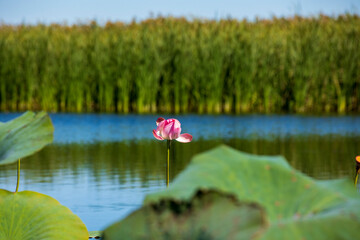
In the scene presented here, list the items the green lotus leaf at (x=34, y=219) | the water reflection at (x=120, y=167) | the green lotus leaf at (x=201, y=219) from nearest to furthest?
the green lotus leaf at (x=201, y=219) < the green lotus leaf at (x=34, y=219) < the water reflection at (x=120, y=167)

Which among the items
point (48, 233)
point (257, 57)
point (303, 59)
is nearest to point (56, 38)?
point (257, 57)

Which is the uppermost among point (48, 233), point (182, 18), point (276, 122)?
point (182, 18)

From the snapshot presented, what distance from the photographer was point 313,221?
2.07 ft

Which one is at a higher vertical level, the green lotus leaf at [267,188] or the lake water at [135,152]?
the green lotus leaf at [267,188]

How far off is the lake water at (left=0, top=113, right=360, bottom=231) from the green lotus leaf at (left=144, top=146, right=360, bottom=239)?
1.38m

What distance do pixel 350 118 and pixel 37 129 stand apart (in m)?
7.08

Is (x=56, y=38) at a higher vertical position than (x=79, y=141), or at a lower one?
higher

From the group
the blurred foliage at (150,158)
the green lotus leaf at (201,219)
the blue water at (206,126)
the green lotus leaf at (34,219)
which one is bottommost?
the blue water at (206,126)

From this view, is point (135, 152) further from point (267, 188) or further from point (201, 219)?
point (201, 219)

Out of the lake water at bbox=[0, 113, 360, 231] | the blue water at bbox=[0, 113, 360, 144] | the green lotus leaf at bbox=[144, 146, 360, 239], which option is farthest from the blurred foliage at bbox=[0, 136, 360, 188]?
the green lotus leaf at bbox=[144, 146, 360, 239]

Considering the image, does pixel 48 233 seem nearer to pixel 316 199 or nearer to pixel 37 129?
pixel 37 129

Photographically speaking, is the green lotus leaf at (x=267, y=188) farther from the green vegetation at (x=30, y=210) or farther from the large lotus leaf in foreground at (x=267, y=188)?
the green vegetation at (x=30, y=210)

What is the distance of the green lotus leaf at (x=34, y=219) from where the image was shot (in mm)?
1231

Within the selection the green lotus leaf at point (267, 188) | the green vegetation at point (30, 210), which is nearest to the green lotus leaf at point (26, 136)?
the green vegetation at point (30, 210)
